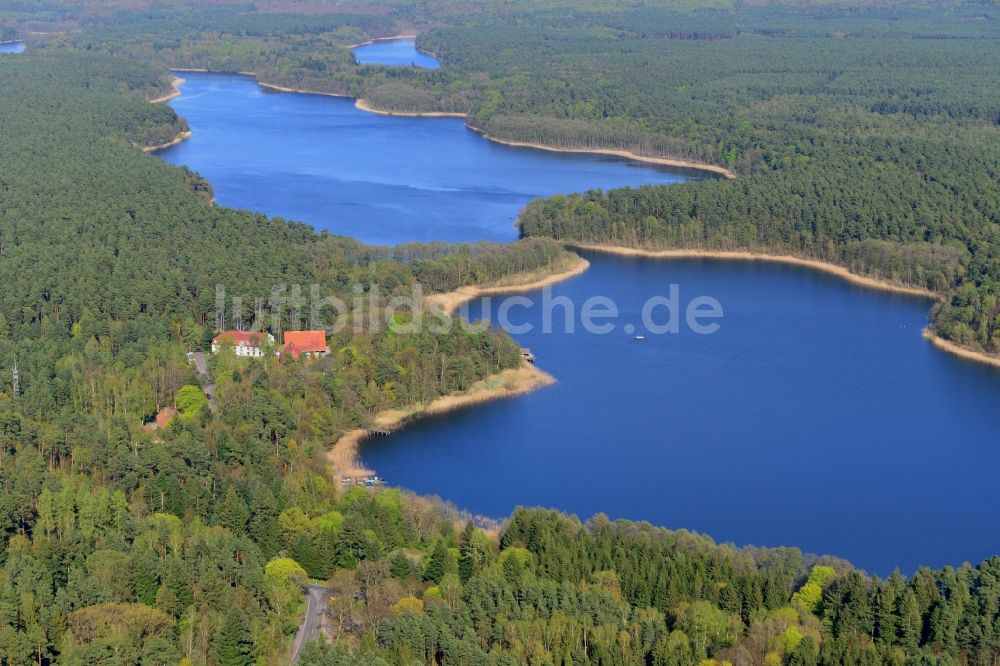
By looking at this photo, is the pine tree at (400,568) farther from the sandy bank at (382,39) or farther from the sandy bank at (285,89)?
the sandy bank at (382,39)

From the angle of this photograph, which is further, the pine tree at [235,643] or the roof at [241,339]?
the roof at [241,339]

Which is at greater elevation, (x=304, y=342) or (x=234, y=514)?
(x=304, y=342)

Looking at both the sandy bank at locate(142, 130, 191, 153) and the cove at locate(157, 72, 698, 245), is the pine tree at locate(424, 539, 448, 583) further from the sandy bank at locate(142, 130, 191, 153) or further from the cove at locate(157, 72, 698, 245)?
the sandy bank at locate(142, 130, 191, 153)

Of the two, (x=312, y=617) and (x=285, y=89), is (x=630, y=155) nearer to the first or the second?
(x=285, y=89)

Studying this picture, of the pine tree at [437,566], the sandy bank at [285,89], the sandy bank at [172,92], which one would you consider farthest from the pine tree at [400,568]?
the sandy bank at [285,89]

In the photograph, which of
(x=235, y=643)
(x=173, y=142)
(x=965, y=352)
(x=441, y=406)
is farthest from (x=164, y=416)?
(x=173, y=142)

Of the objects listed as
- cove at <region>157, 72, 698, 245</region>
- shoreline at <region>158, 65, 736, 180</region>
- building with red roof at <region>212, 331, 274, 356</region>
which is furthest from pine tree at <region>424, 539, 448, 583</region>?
shoreline at <region>158, 65, 736, 180</region>
